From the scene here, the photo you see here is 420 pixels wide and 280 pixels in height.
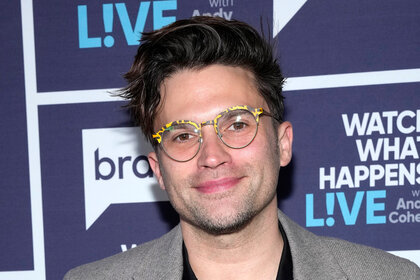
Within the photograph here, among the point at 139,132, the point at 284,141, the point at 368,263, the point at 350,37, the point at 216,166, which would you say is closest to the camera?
the point at 216,166

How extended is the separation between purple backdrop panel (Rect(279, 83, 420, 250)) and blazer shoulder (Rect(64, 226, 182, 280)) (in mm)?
694

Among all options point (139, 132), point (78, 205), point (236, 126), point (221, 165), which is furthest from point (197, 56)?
point (78, 205)

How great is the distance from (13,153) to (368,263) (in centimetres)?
171

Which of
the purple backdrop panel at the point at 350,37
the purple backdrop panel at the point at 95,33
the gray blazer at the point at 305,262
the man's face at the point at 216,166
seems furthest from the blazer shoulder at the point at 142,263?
the purple backdrop panel at the point at 350,37

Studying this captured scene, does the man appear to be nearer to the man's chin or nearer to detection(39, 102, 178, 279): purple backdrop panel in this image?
the man's chin

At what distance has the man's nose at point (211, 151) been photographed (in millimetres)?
1247

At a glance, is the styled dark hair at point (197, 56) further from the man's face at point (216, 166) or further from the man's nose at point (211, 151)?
the man's nose at point (211, 151)

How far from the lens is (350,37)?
1.82 meters

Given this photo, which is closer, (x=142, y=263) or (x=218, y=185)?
(x=218, y=185)

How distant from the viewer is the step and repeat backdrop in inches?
71.5

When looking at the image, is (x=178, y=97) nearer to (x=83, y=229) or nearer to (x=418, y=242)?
(x=83, y=229)

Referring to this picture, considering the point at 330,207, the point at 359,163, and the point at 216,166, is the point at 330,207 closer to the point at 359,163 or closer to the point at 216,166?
the point at 359,163

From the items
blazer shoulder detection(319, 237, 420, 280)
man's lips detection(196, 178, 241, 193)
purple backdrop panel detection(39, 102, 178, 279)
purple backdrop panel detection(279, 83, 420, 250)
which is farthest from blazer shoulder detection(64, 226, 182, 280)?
purple backdrop panel detection(279, 83, 420, 250)

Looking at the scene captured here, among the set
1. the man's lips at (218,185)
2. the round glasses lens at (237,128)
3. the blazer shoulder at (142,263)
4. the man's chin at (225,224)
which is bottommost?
the blazer shoulder at (142,263)
